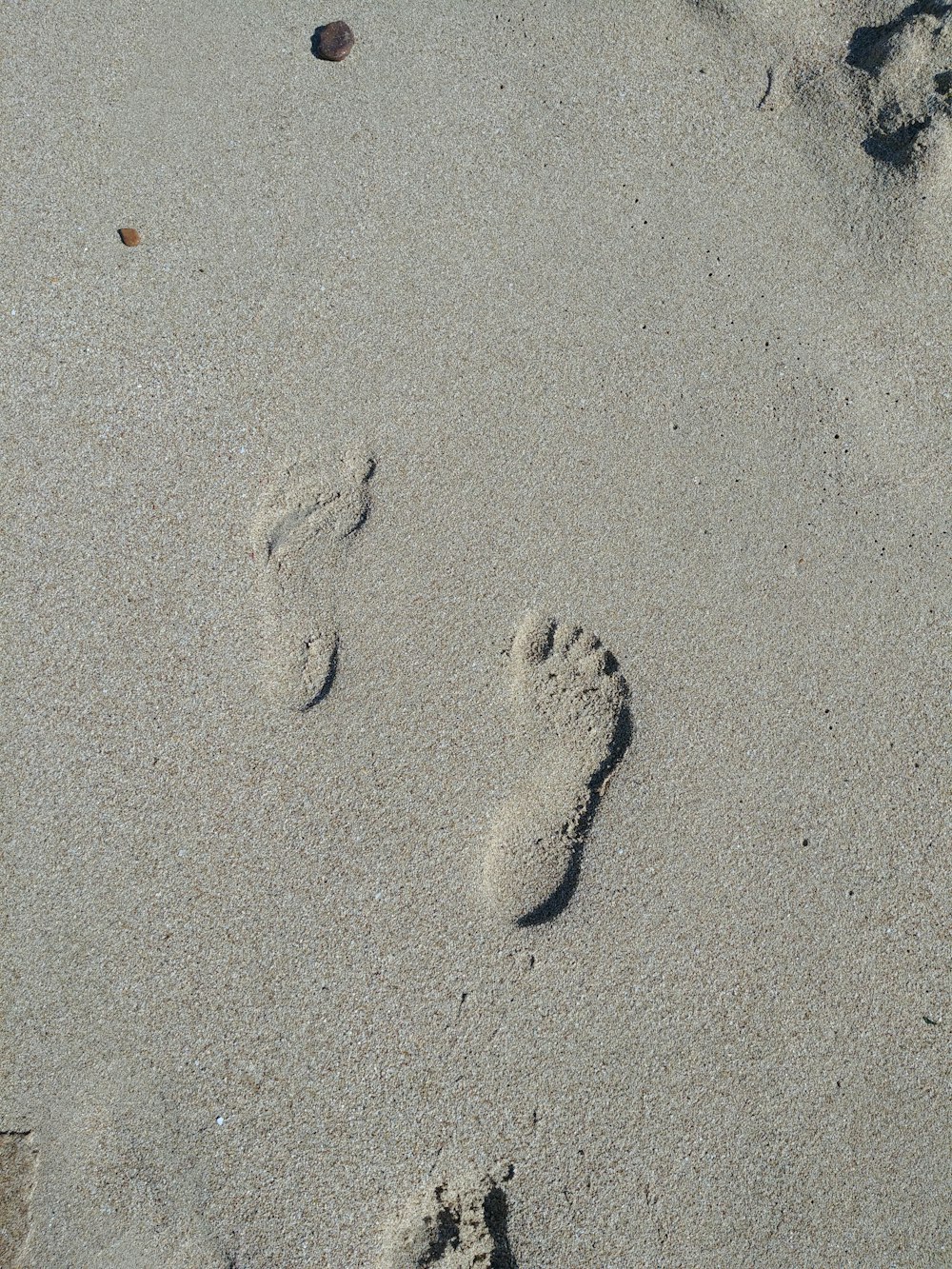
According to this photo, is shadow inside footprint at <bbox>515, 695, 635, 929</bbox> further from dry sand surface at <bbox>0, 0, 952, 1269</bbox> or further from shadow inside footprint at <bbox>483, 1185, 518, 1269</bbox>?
shadow inside footprint at <bbox>483, 1185, 518, 1269</bbox>

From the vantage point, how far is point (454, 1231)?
1777 millimetres

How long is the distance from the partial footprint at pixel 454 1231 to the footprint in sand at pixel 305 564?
109cm

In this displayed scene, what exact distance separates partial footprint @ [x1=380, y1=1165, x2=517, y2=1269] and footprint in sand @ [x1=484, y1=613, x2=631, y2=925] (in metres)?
0.57

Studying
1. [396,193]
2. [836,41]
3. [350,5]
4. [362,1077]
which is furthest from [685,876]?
[350,5]

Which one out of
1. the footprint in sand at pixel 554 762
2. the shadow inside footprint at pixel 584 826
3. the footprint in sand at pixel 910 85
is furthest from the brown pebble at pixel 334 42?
the shadow inside footprint at pixel 584 826

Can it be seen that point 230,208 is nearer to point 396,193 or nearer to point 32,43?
point 396,193

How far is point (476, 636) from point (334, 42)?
1.49m

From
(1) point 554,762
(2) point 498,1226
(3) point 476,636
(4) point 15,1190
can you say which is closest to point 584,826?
(1) point 554,762

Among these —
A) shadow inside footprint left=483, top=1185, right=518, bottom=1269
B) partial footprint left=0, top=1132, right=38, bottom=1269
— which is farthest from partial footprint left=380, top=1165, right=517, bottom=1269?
partial footprint left=0, top=1132, right=38, bottom=1269

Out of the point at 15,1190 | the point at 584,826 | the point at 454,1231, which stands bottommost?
the point at 15,1190

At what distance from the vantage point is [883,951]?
1.88 m

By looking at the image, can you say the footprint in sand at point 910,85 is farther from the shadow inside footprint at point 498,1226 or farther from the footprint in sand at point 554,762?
the shadow inside footprint at point 498,1226

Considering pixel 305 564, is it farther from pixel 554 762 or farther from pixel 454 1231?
pixel 454 1231

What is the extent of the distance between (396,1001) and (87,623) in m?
1.10
